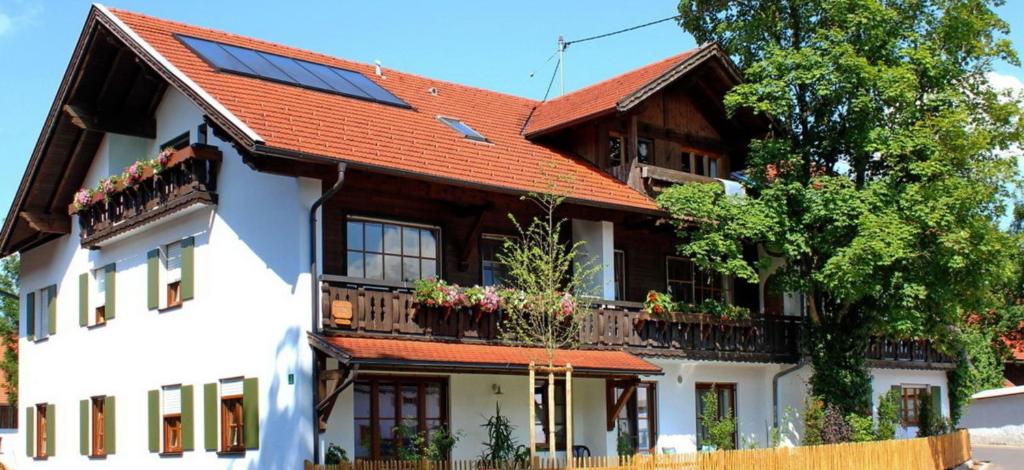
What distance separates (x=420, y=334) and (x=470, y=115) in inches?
307

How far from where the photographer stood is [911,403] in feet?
105

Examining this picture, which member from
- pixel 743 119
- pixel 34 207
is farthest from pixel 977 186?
pixel 34 207

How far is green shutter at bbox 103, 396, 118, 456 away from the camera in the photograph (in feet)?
82.0

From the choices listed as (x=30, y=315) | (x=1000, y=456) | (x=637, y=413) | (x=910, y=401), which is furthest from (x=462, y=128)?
(x=1000, y=456)

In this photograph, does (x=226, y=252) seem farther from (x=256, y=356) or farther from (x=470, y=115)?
(x=470, y=115)

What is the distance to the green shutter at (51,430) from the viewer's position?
91.0 ft

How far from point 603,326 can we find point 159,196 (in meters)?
8.24

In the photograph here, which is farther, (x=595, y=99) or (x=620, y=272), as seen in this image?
(x=595, y=99)

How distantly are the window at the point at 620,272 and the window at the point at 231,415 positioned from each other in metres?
8.18

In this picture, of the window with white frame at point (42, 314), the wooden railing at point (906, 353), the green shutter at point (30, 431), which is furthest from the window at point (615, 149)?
the green shutter at point (30, 431)

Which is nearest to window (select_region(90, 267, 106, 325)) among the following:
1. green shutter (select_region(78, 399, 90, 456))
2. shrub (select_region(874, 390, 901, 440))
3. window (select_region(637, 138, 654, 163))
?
green shutter (select_region(78, 399, 90, 456))

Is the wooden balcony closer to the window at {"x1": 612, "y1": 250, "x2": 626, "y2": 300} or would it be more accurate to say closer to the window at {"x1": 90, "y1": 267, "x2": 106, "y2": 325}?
the window at {"x1": 90, "y1": 267, "x2": 106, "y2": 325}

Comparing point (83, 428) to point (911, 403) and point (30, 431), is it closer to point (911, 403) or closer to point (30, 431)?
point (30, 431)

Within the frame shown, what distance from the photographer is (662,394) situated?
2572 centimetres
